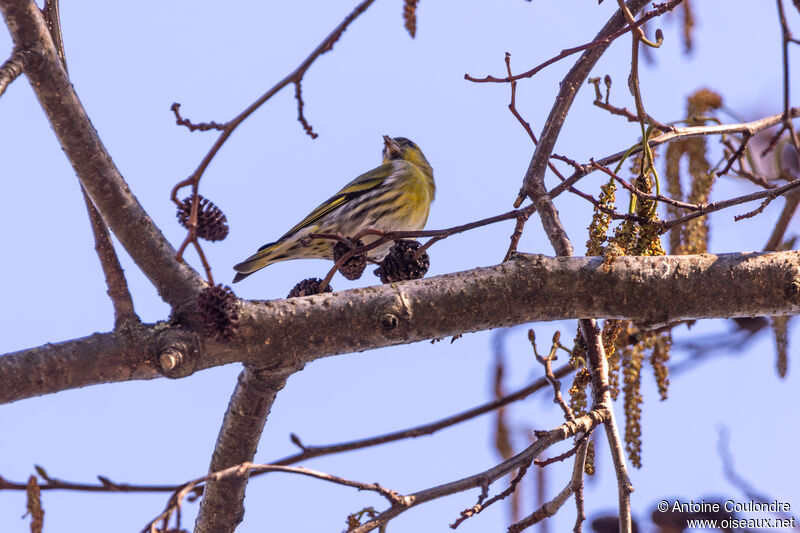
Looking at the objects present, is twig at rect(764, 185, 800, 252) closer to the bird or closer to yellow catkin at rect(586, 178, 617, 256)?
yellow catkin at rect(586, 178, 617, 256)

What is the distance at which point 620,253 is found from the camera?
239 centimetres

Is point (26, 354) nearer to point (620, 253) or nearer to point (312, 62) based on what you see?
point (312, 62)

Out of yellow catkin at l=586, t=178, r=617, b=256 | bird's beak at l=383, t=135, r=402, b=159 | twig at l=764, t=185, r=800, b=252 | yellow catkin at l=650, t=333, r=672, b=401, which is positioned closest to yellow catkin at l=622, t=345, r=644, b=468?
yellow catkin at l=650, t=333, r=672, b=401

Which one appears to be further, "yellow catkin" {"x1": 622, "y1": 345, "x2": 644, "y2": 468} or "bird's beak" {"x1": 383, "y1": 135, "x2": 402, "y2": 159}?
"bird's beak" {"x1": 383, "y1": 135, "x2": 402, "y2": 159}

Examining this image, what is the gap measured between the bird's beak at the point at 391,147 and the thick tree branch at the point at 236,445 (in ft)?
14.0

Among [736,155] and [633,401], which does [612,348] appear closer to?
[633,401]

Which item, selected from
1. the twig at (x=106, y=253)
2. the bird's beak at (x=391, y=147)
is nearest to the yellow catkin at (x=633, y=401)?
the twig at (x=106, y=253)

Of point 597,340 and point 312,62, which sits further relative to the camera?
point 597,340

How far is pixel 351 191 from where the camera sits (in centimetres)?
550

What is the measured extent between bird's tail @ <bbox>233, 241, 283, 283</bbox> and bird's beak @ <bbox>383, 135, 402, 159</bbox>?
2223mm

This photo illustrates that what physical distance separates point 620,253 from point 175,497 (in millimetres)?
1459

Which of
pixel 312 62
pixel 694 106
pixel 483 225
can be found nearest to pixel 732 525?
pixel 483 225

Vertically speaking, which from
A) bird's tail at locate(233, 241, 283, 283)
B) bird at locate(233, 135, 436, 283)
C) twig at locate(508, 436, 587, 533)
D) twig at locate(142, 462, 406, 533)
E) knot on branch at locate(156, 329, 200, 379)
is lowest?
twig at locate(142, 462, 406, 533)

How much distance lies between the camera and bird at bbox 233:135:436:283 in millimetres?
4660
